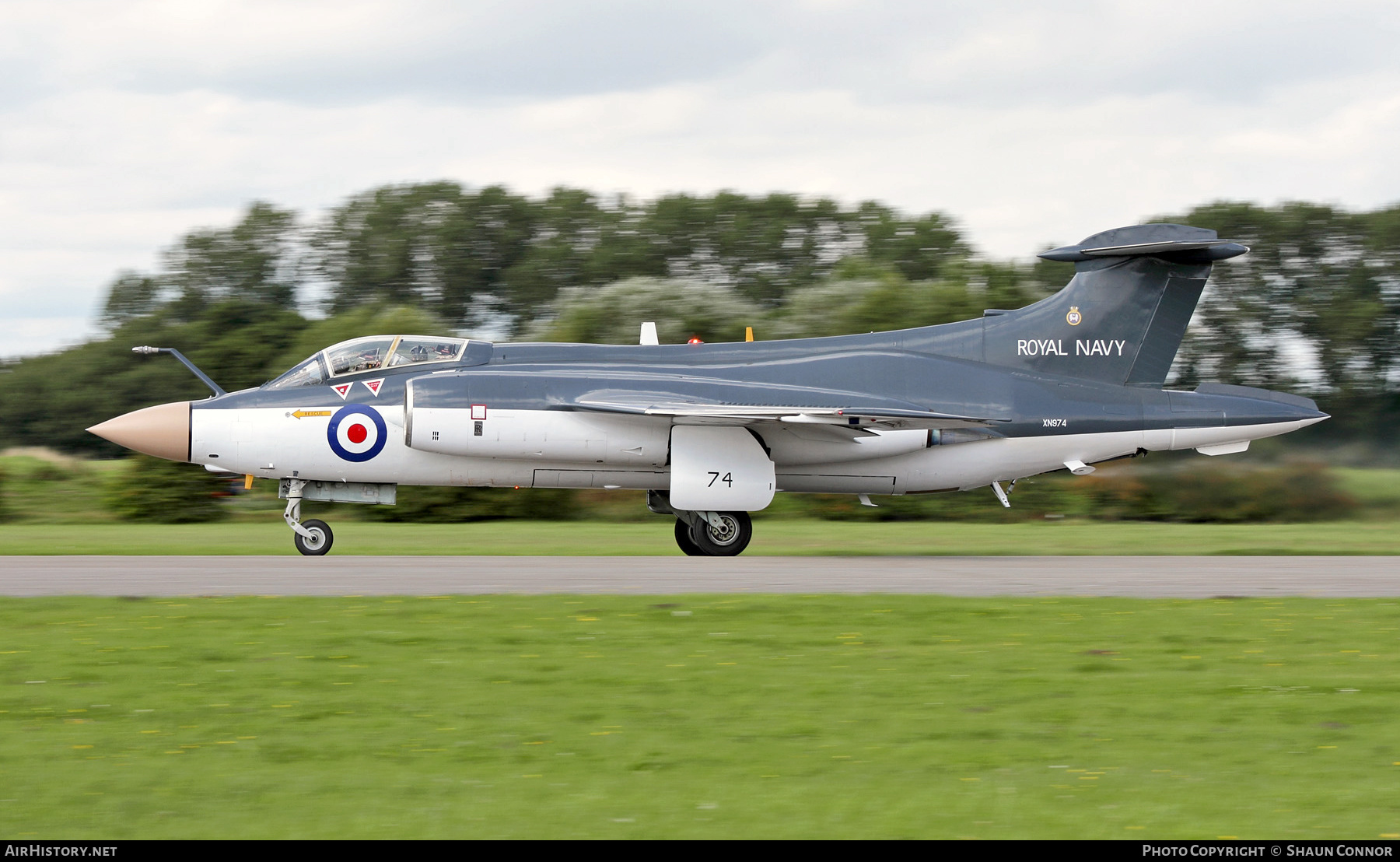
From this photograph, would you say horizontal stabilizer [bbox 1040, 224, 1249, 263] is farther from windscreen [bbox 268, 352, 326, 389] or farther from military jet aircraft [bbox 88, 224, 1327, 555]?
windscreen [bbox 268, 352, 326, 389]

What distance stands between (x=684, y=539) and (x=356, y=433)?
194 inches

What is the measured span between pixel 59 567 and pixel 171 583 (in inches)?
101

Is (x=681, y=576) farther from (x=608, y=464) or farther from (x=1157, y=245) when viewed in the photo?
(x=1157, y=245)

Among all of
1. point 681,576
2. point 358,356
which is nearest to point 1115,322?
point 681,576

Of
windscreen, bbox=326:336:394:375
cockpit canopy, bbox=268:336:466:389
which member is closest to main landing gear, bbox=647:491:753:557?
cockpit canopy, bbox=268:336:466:389

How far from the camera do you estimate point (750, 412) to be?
16.8m

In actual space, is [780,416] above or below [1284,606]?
above

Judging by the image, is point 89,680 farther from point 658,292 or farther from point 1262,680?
point 658,292

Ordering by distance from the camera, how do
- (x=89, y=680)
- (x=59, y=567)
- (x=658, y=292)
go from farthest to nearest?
(x=658, y=292) → (x=59, y=567) → (x=89, y=680)

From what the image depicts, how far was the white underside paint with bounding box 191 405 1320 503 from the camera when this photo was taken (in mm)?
17094

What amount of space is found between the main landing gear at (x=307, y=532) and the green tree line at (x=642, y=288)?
43.9 feet

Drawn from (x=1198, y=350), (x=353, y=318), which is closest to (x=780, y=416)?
(x=353, y=318)

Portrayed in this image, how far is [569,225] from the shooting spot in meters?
58.7

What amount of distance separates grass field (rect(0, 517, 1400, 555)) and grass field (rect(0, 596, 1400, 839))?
8201mm
